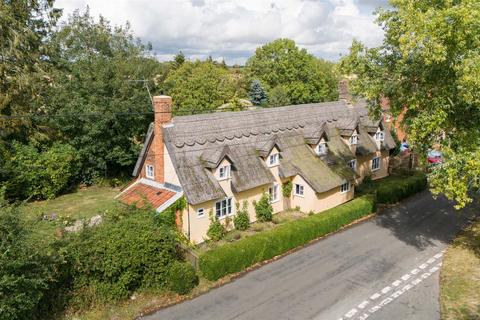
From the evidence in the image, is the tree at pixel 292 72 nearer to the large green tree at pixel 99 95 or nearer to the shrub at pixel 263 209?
the large green tree at pixel 99 95

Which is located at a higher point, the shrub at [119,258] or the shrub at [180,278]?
the shrub at [119,258]

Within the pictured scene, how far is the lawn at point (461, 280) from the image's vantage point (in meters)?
16.6

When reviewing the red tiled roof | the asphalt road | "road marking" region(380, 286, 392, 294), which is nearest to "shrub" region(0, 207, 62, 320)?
the asphalt road

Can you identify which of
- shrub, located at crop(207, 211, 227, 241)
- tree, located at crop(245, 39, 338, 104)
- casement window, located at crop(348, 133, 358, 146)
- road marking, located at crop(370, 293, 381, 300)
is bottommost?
road marking, located at crop(370, 293, 381, 300)

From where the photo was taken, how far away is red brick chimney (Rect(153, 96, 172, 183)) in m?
23.8

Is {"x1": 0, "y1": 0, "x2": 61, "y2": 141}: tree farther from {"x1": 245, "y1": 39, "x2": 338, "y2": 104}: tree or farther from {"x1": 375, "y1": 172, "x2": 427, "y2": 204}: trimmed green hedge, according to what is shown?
{"x1": 245, "y1": 39, "x2": 338, "y2": 104}: tree

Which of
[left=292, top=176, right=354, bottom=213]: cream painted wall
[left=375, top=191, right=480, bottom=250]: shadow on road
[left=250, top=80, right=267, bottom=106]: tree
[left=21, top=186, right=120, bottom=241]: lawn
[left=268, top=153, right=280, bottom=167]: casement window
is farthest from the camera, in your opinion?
[left=250, top=80, right=267, bottom=106]: tree

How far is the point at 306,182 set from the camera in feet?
93.2

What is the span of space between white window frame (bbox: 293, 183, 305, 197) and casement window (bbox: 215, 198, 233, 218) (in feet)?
21.3

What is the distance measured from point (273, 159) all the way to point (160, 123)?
893 cm

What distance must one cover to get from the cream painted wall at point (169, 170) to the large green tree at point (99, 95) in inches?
386

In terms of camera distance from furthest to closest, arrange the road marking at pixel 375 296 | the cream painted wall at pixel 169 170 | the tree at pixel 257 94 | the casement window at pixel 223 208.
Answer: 1. the tree at pixel 257 94
2. the casement window at pixel 223 208
3. the cream painted wall at pixel 169 170
4. the road marking at pixel 375 296

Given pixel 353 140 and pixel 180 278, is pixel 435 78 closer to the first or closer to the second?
pixel 353 140

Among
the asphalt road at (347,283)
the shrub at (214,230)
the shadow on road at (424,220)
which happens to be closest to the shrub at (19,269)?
the asphalt road at (347,283)
